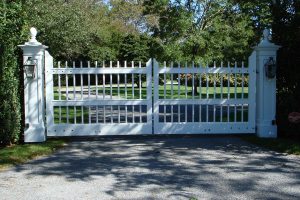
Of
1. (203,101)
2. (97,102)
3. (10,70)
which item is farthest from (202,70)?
(10,70)

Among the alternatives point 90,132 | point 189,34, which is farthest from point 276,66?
point 189,34

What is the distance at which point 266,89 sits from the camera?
30.9 ft

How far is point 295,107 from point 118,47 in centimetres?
3490

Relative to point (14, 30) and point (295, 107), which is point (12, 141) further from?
point (295, 107)

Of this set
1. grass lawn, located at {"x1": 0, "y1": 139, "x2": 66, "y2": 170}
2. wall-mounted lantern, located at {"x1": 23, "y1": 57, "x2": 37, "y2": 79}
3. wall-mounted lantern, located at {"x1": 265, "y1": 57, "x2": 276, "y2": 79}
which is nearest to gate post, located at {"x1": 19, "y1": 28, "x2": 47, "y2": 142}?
wall-mounted lantern, located at {"x1": 23, "y1": 57, "x2": 37, "y2": 79}

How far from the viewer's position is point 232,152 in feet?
26.6

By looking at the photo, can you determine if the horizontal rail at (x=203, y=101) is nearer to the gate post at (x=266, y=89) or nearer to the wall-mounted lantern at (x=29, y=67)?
the gate post at (x=266, y=89)

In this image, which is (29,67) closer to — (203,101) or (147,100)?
(147,100)

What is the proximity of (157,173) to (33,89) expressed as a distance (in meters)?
3.90

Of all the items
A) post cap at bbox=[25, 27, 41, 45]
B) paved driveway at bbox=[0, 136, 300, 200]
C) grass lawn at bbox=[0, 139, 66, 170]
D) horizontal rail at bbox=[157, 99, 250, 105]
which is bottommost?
paved driveway at bbox=[0, 136, 300, 200]

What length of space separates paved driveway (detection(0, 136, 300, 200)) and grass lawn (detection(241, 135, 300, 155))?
0.29 meters

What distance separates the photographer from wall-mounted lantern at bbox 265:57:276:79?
9.31 m

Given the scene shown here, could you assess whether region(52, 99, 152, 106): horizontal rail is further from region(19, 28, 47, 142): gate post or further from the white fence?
region(19, 28, 47, 142): gate post

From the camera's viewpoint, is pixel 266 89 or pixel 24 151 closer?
pixel 24 151
